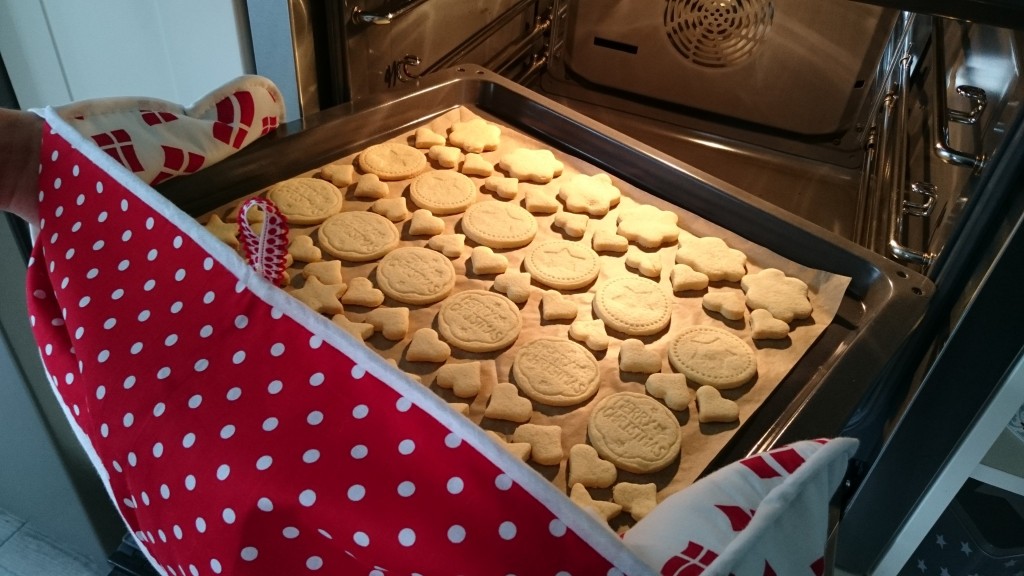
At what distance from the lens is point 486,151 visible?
1.16m

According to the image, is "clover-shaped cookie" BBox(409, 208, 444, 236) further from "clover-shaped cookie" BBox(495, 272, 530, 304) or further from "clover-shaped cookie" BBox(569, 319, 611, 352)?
"clover-shaped cookie" BBox(569, 319, 611, 352)

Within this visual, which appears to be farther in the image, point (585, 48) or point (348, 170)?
point (585, 48)

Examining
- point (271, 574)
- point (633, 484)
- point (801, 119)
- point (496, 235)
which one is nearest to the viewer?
point (271, 574)

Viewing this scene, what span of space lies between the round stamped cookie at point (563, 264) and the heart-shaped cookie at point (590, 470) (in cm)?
26

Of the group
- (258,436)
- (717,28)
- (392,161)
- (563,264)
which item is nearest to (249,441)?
(258,436)

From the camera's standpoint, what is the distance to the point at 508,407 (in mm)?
801

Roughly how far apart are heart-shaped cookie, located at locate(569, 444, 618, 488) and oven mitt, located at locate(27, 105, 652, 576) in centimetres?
26

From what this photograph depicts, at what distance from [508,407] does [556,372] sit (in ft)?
0.25

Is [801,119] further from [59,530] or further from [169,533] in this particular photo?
[59,530]

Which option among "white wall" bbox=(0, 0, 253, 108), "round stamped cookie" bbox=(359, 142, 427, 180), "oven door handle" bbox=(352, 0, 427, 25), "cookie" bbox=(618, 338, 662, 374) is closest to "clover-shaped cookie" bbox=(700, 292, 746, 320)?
"cookie" bbox=(618, 338, 662, 374)

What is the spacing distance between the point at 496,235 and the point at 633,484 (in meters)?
0.40

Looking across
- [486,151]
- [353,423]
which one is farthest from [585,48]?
[353,423]

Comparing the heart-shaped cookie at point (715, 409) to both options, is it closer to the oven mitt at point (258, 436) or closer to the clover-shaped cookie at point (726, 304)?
the clover-shaped cookie at point (726, 304)

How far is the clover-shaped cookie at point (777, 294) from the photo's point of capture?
0.91 metres
